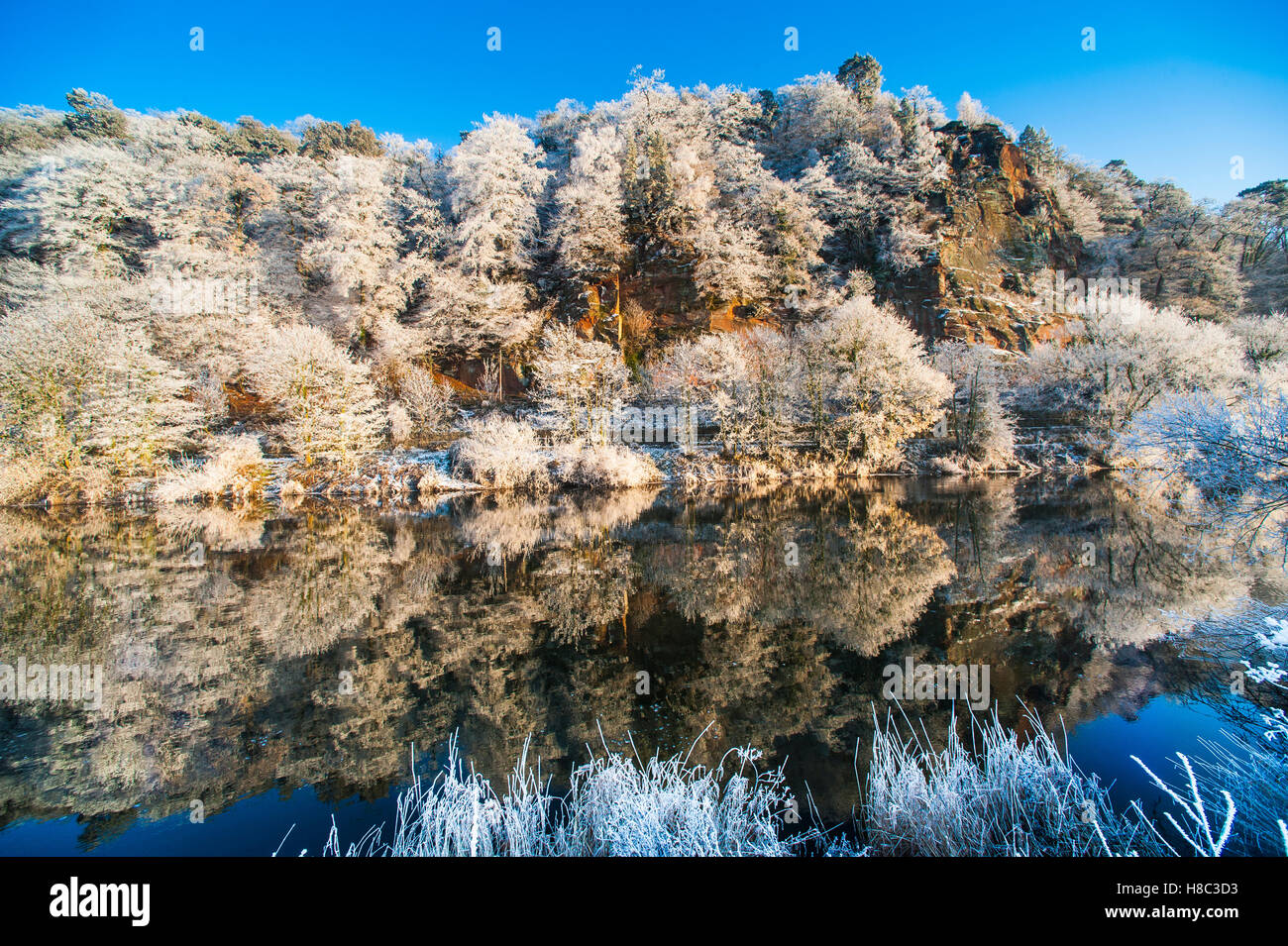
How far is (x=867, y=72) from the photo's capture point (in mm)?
53781

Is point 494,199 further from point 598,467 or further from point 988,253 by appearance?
point 988,253

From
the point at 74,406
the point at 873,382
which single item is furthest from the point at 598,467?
the point at 74,406

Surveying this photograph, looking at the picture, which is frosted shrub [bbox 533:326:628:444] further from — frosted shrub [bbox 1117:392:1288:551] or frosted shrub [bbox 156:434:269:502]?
frosted shrub [bbox 1117:392:1288:551]

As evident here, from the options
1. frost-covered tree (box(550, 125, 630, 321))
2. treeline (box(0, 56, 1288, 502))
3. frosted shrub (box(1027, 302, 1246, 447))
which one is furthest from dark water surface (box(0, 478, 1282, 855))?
frost-covered tree (box(550, 125, 630, 321))

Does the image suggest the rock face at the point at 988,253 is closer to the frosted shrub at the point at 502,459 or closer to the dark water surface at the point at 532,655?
the dark water surface at the point at 532,655

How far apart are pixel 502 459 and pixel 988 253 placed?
4423 cm

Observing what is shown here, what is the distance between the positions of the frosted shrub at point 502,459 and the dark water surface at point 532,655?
1148 centimetres

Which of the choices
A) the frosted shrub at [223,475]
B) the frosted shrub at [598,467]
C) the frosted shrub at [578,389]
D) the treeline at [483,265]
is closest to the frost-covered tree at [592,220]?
the treeline at [483,265]

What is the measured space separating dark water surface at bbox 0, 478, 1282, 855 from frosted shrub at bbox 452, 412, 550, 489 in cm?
1148

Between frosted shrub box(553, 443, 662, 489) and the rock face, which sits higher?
the rock face

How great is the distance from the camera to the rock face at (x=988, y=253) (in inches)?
1687

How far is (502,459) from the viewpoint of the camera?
1106 inches

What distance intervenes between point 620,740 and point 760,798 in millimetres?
1728

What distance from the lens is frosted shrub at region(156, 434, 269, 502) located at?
84.7ft
